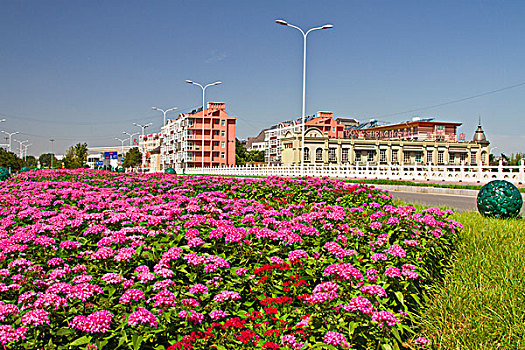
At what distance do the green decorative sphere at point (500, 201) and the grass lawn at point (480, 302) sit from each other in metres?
3.36

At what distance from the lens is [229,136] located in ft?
245

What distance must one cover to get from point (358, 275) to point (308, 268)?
1.62ft

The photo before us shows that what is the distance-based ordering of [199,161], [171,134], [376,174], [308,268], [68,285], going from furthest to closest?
[171,134] < [199,161] < [376,174] < [308,268] < [68,285]

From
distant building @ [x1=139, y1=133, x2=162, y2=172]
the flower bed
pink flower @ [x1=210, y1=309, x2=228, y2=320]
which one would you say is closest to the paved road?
the flower bed

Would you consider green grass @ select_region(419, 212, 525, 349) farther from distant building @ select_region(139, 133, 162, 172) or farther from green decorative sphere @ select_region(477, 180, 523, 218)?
distant building @ select_region(139, 133, 162, 172)

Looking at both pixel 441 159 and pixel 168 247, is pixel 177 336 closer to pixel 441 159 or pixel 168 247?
pixel 168 247

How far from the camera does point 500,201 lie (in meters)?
8.64

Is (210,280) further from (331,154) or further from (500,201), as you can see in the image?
(331,154)

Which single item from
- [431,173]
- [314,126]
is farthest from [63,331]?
[314,126]

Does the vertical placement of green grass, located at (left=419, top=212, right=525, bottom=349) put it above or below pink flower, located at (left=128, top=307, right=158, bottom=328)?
below

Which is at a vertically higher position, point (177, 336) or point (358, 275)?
point (358, 275)

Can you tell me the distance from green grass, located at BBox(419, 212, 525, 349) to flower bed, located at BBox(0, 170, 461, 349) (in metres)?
0.22

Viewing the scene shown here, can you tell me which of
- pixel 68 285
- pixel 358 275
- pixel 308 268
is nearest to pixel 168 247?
pixel 68 285

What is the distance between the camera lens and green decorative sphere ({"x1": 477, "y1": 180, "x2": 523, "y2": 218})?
860 cm
